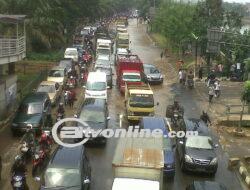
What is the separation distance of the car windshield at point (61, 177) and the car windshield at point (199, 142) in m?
6.30

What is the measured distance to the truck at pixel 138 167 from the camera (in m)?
14.9

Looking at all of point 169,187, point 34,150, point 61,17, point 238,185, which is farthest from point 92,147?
point 61,17

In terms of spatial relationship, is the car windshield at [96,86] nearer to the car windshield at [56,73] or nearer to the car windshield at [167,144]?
the car windshield at [56,73]

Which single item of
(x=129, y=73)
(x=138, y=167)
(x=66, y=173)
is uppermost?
(x=129, y=73)

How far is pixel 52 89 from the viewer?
103 feet

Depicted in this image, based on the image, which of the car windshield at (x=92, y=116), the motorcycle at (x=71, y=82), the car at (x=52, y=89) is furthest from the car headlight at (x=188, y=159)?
the motorcycle at (x=71, y=82)

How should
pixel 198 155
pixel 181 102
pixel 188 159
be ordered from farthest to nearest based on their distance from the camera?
1. pixel 181 102
2. pixel 198 155
3. pixel 188 159

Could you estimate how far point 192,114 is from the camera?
99.9ft

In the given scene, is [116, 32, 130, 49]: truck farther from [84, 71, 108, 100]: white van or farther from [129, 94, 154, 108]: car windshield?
[129, 94, 154, 108]: car windshield

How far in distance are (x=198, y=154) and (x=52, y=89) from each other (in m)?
14.6

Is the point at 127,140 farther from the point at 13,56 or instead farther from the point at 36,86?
the point at 36,86

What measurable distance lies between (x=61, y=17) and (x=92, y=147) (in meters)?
36.2

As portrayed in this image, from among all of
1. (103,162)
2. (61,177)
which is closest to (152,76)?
(103,162)

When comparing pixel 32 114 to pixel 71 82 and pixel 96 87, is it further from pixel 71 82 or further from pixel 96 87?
pixel 71 82
